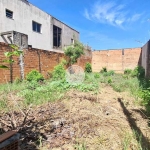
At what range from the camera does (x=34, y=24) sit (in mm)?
15180

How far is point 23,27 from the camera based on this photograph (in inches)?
539

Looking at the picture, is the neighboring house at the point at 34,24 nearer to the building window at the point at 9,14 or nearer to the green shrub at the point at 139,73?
the building window at the point at 9,14

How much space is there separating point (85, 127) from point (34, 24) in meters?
14.1

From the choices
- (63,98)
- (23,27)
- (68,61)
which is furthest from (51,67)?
(63,98)

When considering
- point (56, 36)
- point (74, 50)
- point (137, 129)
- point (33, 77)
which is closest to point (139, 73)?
point (74, 50)

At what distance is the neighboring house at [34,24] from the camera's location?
1212 centimetres

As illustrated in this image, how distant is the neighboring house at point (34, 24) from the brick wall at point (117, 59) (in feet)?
15.5

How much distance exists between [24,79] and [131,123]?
6.74m

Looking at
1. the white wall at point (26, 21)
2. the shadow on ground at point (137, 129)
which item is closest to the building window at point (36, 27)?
the white wall at point (26, 21)

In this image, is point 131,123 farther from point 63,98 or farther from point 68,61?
point 68,61

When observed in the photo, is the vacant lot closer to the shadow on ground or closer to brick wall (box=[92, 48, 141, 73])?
the shadow on ground

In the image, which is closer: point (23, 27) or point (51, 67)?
point (51, 67)

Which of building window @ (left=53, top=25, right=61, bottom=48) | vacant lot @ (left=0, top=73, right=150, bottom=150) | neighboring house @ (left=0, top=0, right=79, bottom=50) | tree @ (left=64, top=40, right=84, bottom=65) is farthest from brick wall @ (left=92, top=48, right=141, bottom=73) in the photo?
vacant lot @ (left=0, top=73, right=150, bottom=150)

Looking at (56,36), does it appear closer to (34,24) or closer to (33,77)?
(34,24)
